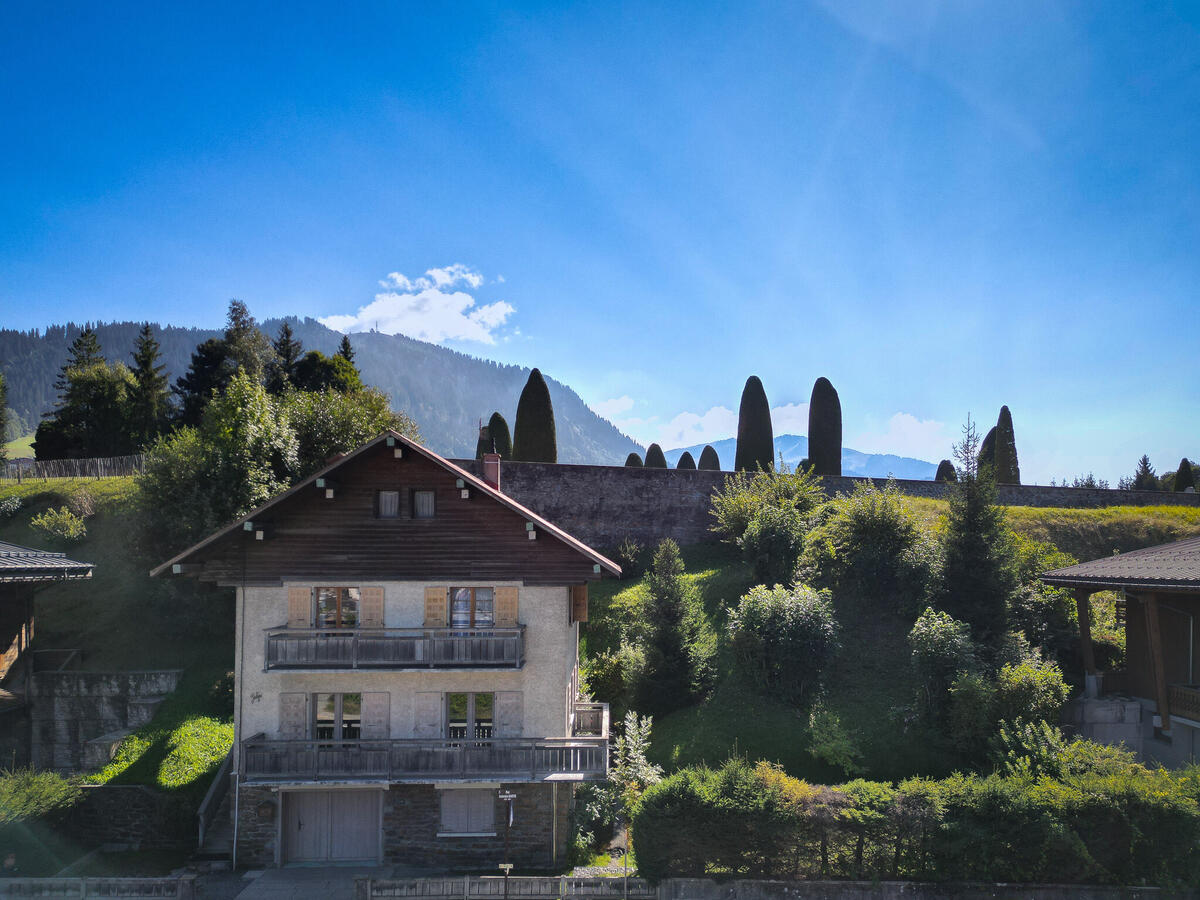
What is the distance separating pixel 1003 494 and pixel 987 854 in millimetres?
28912

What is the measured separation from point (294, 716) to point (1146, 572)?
23656mm

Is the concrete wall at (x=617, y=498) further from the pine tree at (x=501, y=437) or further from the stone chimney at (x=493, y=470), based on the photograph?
the pine tree at (x=501, y=437)

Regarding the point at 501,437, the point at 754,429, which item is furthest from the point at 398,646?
the point at 501,437

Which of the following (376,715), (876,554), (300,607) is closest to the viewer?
Answer: (376,715)

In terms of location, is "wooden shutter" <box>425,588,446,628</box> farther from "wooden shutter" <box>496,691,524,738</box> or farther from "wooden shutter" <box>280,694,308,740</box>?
"wooden shutter" <box>280,694,308,740</box>

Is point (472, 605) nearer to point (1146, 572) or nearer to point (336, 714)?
point (336, 714)

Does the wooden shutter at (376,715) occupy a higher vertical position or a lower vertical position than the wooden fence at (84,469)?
lower

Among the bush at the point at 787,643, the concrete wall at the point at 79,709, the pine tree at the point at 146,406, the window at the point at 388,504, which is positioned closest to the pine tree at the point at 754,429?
the bush at the point at 787,643

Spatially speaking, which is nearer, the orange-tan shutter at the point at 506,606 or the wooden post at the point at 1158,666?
the wooden post at the point at 1158,666

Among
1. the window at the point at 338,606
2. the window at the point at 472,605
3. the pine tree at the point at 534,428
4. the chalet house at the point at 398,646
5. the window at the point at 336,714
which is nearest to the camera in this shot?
the chalet house at the point at 398,646

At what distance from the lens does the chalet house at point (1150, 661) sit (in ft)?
63.1

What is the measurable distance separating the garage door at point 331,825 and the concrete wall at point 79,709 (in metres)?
9.72

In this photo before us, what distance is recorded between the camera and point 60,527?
3456cm

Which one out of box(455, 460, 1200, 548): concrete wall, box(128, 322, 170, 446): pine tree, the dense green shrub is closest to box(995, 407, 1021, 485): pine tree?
box(455, 460, 1200, 548): concrete wall
